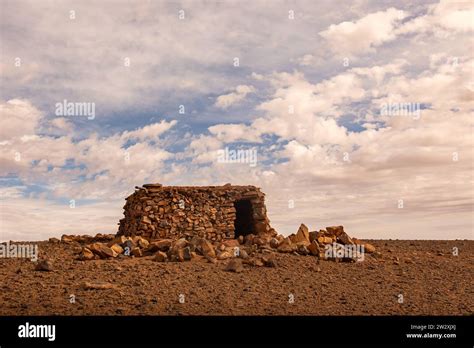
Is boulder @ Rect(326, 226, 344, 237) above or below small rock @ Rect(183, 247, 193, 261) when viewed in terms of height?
above

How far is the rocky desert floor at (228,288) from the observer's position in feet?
35.9

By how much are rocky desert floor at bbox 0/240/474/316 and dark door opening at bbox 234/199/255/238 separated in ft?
21.1

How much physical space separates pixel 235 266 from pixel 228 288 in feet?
6.02

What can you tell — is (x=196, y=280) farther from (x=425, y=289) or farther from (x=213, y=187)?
(x=213, y=187)

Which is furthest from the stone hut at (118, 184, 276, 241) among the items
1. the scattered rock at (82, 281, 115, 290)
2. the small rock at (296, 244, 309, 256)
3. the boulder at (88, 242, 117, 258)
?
the scattered rock at (82, 281, 115, 290)

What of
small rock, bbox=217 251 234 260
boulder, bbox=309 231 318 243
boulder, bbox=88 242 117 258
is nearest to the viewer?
small rock, bbox=217 251 234 260

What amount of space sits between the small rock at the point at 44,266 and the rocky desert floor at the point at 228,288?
0.24 meters

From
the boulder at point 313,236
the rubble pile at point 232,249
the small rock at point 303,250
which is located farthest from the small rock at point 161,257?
the boulder at point 313,236

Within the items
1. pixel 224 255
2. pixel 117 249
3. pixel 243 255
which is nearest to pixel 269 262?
pixel 243 255

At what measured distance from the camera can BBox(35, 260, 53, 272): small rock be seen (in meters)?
14.2

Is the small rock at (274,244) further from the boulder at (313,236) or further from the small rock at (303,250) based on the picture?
the boulder at (313,236)

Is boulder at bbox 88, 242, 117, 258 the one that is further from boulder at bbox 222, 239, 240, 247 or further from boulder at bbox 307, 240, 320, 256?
boulder at bbox 307, 240, 320, 256
